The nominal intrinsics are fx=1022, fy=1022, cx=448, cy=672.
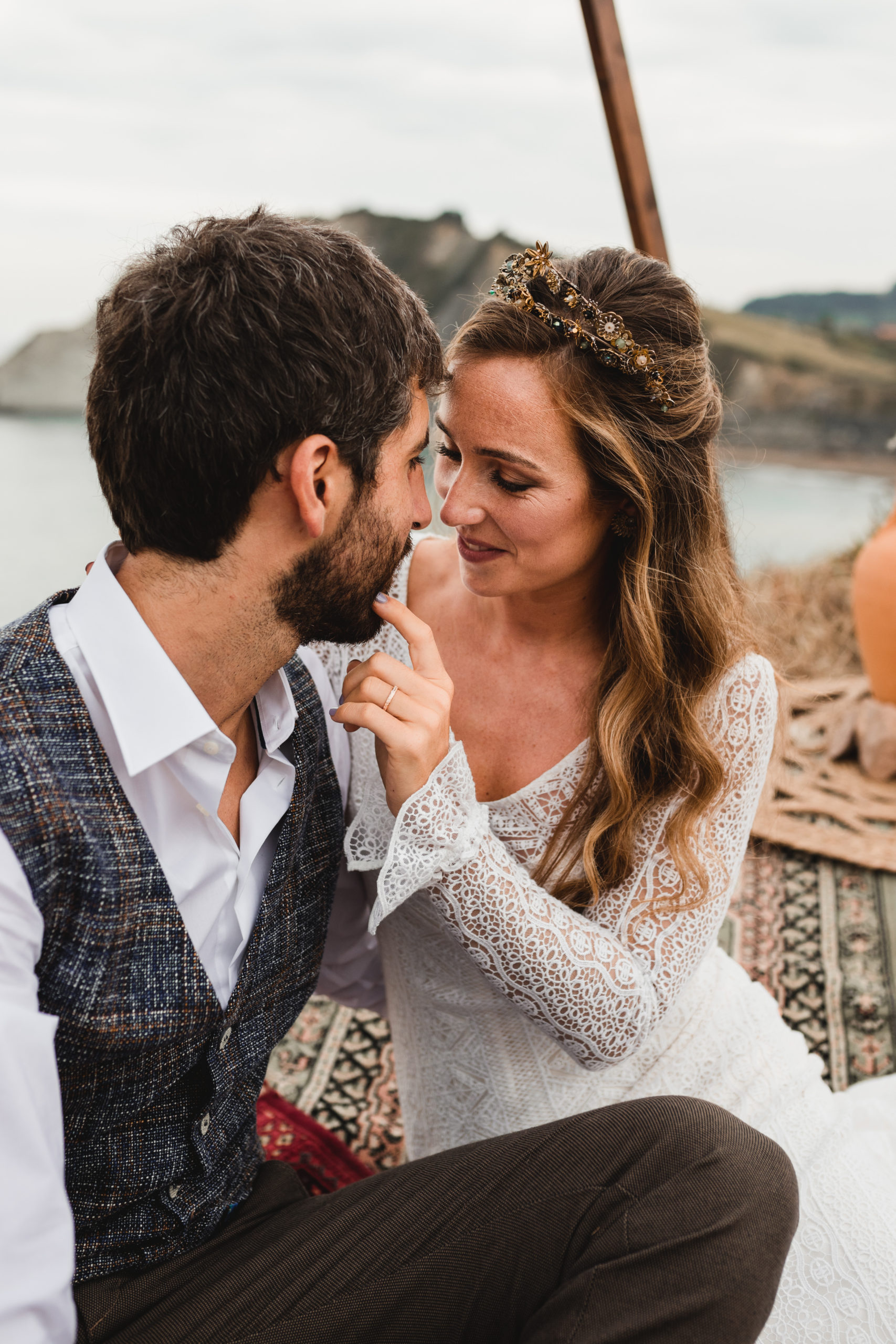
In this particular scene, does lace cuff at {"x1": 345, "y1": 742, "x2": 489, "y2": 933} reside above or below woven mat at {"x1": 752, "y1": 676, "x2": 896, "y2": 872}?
above

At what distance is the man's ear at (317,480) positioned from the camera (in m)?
1.19

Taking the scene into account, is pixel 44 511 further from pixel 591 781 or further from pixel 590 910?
pixel 590 910

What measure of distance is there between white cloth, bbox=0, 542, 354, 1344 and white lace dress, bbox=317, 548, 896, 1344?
188 millimetres

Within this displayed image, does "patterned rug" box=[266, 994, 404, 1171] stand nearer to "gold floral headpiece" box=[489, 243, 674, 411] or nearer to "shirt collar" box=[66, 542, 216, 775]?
"shirt collar" box=[66, 542, 216, 775]

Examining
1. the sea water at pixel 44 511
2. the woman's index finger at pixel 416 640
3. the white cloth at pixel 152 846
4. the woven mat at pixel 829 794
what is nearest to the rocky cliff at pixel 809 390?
the woven mat at pixel 829 794

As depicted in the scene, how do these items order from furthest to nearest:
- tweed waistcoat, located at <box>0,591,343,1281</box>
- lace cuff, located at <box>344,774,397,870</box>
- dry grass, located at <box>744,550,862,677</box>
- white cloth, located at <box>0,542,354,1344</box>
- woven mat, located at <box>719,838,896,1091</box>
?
dry grass, located at <box>744,550,862,677</box> < woven mat, located at <box>719,838,896,1091</box> < lace cuff, located at <box>344,774,397,870</box> < tweed waistcoat, located at <box>0,591,343,1281</box> < white cloth, located at <box>0,542,354,1344</box>

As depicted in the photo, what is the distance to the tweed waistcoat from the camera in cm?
105

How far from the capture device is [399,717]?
51.5 inches

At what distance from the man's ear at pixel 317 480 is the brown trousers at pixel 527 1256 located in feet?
2.72

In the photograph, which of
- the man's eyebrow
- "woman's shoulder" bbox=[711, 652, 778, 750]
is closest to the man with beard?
the man's eyebrow

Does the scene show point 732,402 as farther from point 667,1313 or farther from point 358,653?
point 667,1313

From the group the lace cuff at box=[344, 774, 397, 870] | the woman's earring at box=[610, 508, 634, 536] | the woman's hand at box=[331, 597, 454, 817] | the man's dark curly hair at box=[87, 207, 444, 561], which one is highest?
the man's dark curly hair at box=[87, 207, 444, 561]

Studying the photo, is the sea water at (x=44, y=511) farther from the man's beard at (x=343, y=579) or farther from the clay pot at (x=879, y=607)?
the man's beard at (x=343, y=579)

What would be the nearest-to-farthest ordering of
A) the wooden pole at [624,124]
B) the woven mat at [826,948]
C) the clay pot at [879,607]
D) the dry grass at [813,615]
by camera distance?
the woven mat at [826,948] → the wooden pole at [624,124] → the clay pot at [879,607] → the dry grass at [813,615]
